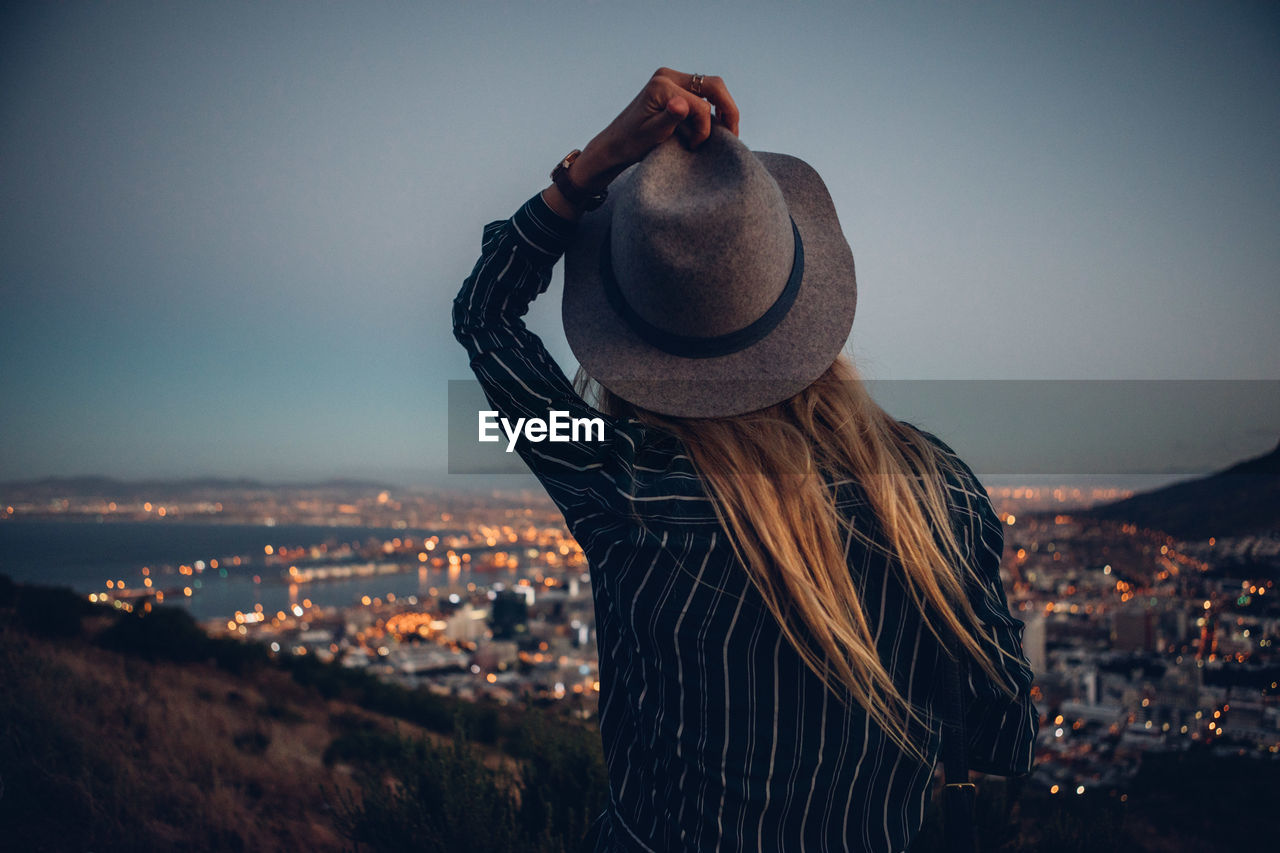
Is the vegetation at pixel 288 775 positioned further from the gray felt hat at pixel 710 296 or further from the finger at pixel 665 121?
the finger at pixel 665 121

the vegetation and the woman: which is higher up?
the woman

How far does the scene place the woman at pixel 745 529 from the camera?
2.61 ft

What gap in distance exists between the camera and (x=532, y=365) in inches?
39.4

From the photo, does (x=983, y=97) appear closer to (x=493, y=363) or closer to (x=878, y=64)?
(x=878, y=64)

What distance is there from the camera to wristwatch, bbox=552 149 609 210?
3.40ft

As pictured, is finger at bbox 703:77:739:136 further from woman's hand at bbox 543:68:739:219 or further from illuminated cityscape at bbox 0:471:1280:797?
illuminated cityscape at bbox 0:471:1280:797

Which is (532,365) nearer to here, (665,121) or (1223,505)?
(665,121)

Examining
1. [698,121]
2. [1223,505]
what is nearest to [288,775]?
[698,121]

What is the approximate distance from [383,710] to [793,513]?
7.63 metres

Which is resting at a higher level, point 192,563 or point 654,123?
point 654,123

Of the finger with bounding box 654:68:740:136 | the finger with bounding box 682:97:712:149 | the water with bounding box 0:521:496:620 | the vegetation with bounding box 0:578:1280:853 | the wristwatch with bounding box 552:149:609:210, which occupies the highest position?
the finger with bounding box 654:68:740:136

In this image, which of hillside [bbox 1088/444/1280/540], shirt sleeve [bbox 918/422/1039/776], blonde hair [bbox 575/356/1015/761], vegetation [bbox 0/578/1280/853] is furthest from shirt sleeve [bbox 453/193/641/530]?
hillside [bbox 1088/444/1280/540]

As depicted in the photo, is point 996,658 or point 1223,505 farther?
point 1223,505

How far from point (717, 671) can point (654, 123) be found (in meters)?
0.76
